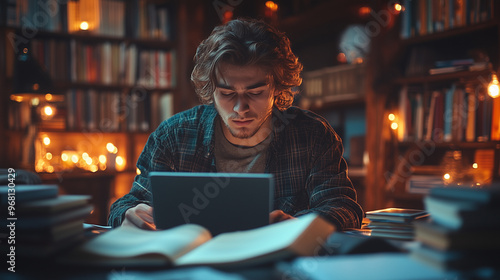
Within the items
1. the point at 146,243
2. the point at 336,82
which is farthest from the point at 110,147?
the point at 146,243

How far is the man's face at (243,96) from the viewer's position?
138 cm

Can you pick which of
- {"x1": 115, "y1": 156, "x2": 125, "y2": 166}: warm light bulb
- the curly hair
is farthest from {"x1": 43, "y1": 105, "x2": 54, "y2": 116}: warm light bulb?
the curly hair

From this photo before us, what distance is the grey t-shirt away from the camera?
152 cm

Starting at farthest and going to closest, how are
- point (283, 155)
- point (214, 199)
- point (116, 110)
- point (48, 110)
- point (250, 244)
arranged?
point (116, 110), point (48, 110), point (283, 155), point (214, 199), point (250, 244)

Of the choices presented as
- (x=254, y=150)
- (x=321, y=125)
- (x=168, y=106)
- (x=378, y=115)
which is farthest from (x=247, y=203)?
(x=168, y=106)

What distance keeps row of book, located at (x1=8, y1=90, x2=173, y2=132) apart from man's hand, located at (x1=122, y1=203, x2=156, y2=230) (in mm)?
1969

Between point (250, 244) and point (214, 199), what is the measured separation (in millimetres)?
215

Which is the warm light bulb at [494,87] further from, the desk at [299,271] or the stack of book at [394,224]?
the desk at [299,271]

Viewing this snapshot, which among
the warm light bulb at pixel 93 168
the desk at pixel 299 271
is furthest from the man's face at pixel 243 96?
the warm light bulb at pixel 93 168

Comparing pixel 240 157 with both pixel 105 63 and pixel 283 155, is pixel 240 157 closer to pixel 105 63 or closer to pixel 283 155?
pixel 283 155

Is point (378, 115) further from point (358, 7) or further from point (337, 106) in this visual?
point (358, 7)

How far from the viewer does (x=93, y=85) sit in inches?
117

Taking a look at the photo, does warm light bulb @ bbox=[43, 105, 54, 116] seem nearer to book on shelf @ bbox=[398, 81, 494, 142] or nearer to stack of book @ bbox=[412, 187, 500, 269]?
book on shelf @ bbox=[398, 81, 494, 142]

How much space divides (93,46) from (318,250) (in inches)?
105
